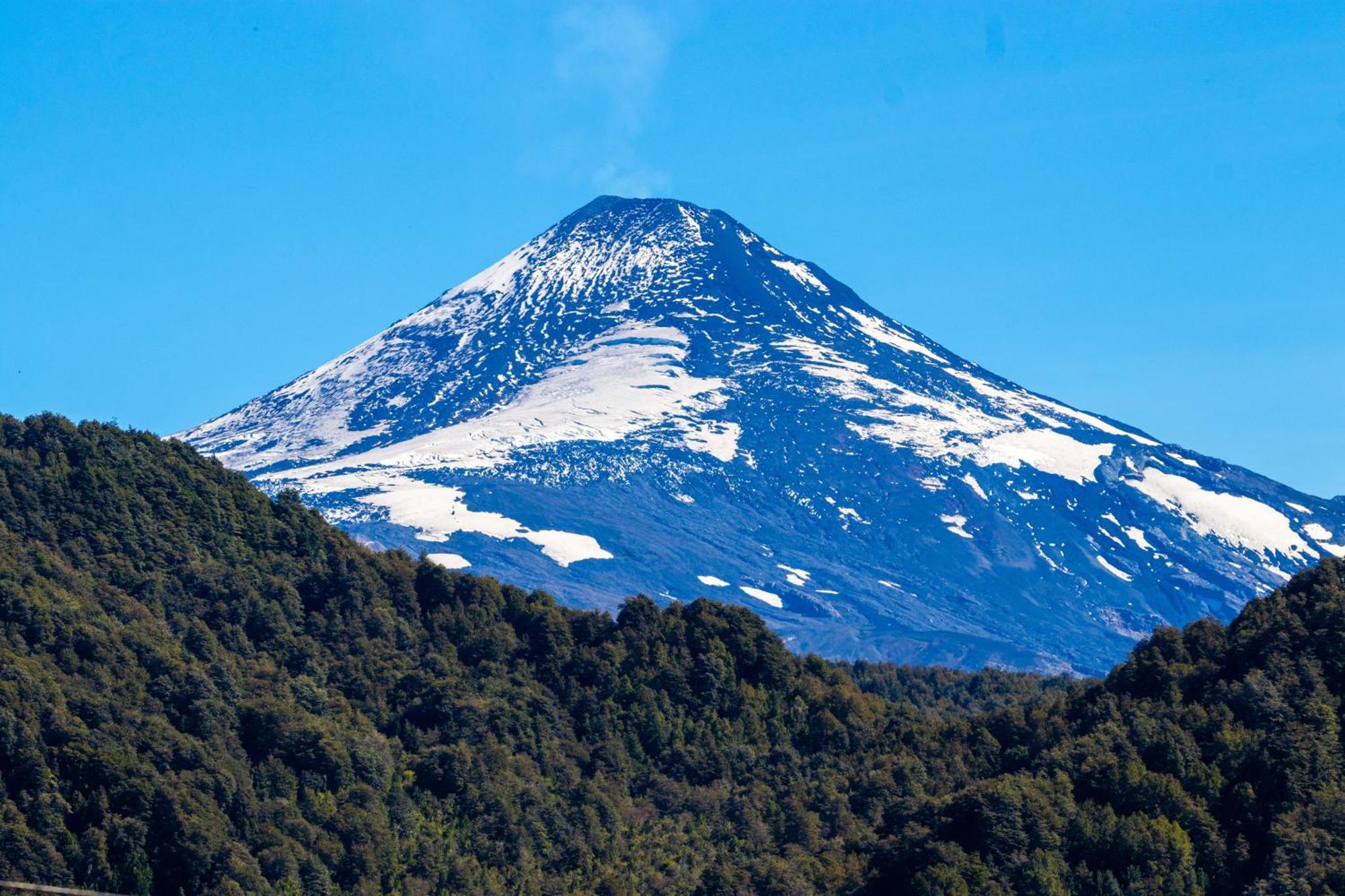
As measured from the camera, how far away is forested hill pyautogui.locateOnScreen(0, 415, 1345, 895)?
61.9 metres

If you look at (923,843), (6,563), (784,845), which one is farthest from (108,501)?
(923,843)

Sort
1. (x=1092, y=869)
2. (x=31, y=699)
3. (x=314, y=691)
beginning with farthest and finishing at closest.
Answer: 1. (x=314, y=691)
2. (x=31, y=699)
3. (x=1092, y=869)

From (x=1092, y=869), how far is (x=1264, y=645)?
13433 millimetres

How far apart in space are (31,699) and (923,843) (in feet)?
91.7

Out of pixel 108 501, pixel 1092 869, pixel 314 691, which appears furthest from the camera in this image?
pixel 108 501

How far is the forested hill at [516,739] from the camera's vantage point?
203 feet

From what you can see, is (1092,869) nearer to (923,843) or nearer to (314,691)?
(923,843)

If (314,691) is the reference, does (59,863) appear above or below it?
below

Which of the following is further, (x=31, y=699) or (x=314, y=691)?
(x=314, y=691)

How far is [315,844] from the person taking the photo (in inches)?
2608

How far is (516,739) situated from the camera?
77688mm

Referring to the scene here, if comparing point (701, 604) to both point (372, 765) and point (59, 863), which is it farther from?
point (59, 863)

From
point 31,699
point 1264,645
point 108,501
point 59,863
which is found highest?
point 108,501

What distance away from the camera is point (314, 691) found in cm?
7725
